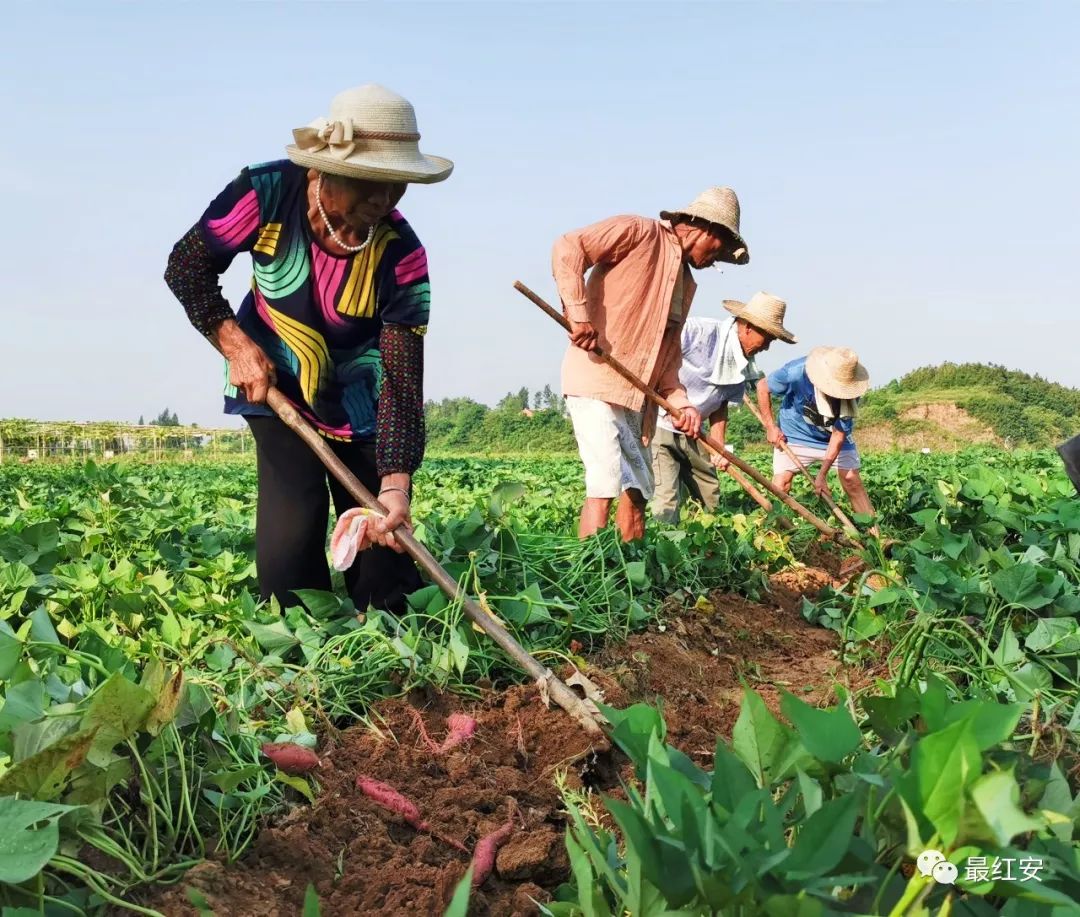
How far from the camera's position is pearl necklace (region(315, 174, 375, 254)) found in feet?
9.72

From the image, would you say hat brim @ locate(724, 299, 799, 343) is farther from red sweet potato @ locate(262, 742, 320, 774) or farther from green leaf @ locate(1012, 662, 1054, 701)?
red sweet potato @ locate(262, 742, 320, 774)

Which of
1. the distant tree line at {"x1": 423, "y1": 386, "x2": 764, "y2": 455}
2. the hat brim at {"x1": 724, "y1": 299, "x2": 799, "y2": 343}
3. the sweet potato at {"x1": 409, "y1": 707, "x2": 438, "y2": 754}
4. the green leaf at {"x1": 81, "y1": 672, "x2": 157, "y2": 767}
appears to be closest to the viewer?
the green leaf at {"x1": 81, "y1": 672, "x2": 157, "y2": 767}

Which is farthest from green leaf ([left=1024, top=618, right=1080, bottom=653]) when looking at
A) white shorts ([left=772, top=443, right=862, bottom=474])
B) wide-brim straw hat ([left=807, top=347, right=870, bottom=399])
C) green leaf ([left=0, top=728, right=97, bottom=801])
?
white shorts ([left=772, top=443, right=862, bottom=474])

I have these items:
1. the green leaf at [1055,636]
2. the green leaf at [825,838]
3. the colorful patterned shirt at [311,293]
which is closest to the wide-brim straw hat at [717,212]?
the colorful patterned shirt at [311,293]

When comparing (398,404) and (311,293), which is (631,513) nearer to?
(398,404)

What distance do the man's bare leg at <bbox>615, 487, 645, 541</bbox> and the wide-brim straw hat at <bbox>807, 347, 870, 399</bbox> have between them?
239 centimetres

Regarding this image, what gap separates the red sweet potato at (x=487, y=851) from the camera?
190cm

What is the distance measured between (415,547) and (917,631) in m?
1.49

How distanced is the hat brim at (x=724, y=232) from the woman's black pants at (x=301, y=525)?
2.38m

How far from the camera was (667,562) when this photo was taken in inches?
159

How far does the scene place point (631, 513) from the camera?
5.41 metres

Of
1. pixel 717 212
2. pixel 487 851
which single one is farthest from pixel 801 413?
pixel 487 851

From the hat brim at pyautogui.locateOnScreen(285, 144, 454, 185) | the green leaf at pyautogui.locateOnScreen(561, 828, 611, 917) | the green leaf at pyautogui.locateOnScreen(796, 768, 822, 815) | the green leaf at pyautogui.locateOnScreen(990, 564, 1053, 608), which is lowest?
the green leaf at pyautogui.locateOnScreen(990, 564, 1053, 608)

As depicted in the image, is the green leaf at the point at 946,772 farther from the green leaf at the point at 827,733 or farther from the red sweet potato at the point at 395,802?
the red sweet potato at the point at 395,802
